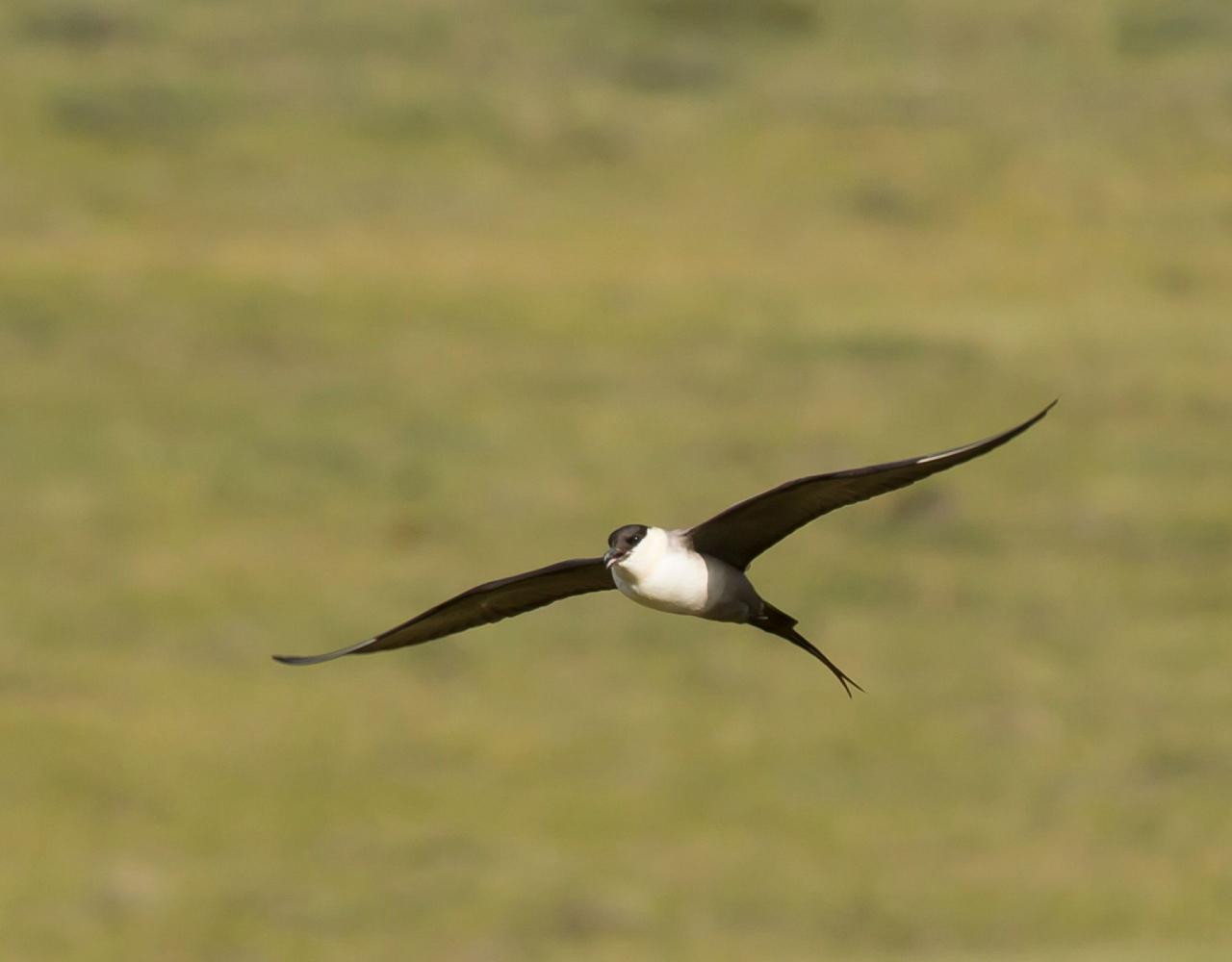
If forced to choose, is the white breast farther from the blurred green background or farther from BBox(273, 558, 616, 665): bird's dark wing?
the blurred green background

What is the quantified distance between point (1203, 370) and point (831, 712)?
13.5 meters

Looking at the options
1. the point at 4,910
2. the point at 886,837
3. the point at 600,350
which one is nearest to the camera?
the point at 4,910

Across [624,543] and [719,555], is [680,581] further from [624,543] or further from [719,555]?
[719,555]

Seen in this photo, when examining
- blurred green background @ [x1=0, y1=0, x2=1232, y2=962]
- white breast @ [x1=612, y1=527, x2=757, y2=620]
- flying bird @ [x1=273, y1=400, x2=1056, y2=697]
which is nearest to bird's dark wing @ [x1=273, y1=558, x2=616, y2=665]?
flying bird @ [x1=273, y1=400, x2=1056, y2=697]

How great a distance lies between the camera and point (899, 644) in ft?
120

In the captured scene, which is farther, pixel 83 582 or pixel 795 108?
pixel 795 108

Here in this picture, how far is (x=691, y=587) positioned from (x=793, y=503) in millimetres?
389

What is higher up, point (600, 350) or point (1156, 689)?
point (600, 350)

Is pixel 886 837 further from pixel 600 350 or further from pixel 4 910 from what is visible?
pixel 600 350

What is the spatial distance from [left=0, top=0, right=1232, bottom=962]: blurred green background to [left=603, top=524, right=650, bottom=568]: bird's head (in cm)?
1853

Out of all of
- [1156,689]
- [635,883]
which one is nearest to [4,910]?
[635,883]

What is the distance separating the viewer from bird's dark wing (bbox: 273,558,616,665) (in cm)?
819

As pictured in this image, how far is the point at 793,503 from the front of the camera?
764 cm

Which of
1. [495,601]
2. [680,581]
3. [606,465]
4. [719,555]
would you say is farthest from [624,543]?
[606,465]
